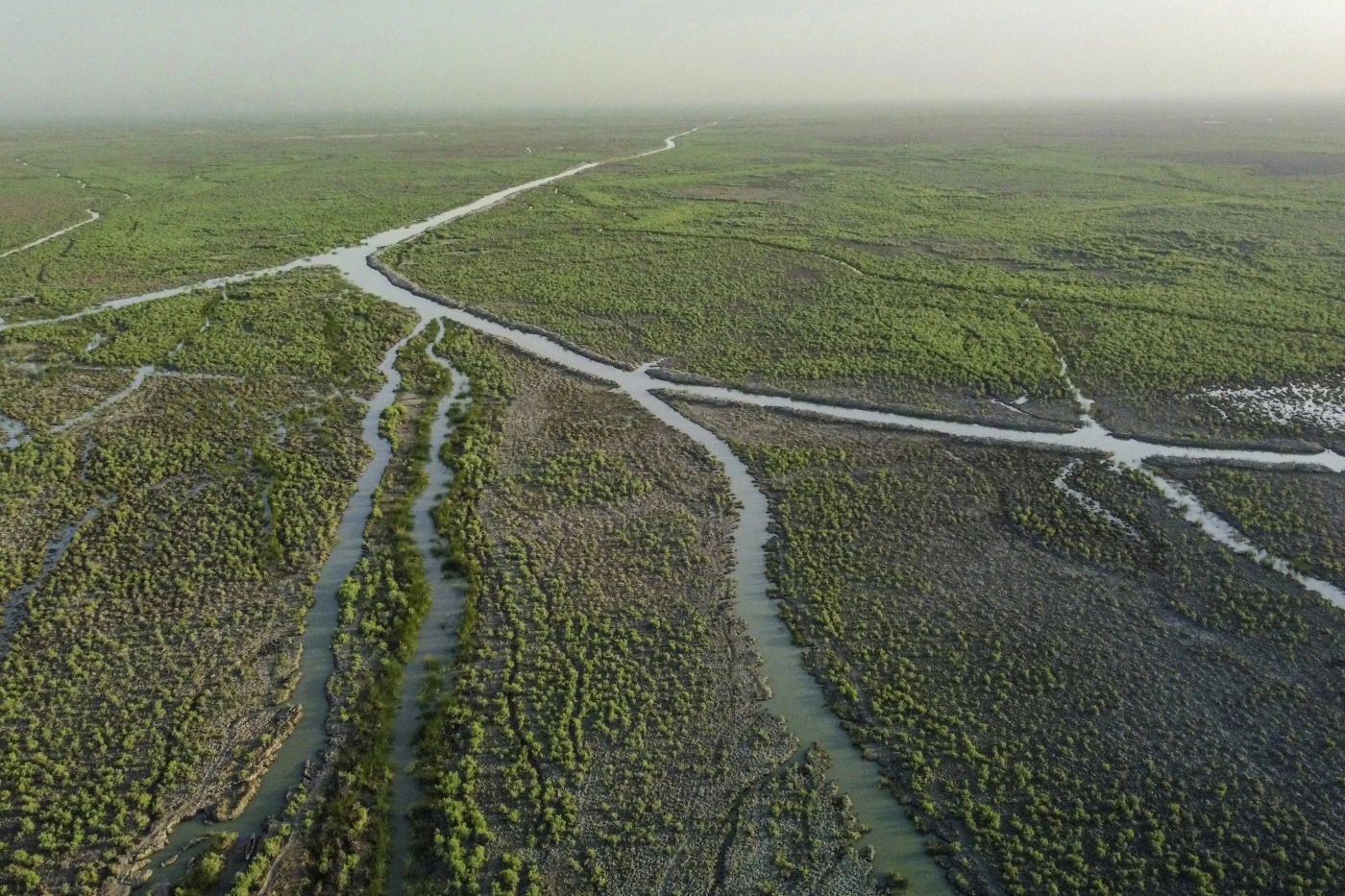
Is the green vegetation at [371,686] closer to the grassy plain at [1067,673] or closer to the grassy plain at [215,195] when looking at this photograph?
the grassy plain at [1067,673]

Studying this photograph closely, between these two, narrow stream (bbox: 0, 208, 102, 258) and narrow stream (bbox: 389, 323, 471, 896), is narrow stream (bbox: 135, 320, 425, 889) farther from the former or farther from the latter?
narrow stream (bbox: 0, 208, 102, 258)

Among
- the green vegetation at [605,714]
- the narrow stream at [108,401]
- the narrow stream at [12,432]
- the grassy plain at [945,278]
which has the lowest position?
the green vegetation at [605,714]

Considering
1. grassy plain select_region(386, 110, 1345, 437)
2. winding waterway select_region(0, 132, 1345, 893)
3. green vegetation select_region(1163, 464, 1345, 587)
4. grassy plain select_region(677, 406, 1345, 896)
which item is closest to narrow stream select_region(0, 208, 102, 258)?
winding waterway select_region(0, 132, 1345, 893)

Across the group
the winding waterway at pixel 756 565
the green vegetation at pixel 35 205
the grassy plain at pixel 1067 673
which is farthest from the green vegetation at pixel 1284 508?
the green vegetation at pixel 35 205

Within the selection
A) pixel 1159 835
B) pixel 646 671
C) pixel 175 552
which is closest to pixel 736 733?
pixel 646 671

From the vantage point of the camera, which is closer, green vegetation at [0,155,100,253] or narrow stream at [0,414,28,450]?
narrow stream at [0,414,28,450]
